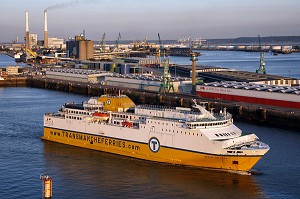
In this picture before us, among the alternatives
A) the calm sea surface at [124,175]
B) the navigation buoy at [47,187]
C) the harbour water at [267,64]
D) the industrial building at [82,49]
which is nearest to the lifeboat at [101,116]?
the calm sea surface at [124,175]

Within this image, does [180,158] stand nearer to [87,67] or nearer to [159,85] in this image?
[159,85]

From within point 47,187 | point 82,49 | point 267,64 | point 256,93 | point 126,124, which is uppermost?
point 82,49

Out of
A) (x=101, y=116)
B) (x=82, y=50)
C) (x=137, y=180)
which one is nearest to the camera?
(x=137, y=180)

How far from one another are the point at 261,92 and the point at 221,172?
21247 millimetres

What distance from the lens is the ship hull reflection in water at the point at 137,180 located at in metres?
22.7

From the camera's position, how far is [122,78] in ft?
213

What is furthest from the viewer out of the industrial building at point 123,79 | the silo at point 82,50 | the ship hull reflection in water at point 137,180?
the silo at point 82,50

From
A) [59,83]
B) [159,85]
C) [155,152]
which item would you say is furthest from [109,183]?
[59,83]

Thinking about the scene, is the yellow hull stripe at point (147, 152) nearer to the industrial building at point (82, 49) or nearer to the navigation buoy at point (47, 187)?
the navigation buoy at point (47, 187)

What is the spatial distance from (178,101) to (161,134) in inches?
921

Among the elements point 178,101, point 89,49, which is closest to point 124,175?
point 178,101

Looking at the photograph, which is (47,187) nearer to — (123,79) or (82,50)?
(123,79)

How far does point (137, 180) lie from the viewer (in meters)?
24.6

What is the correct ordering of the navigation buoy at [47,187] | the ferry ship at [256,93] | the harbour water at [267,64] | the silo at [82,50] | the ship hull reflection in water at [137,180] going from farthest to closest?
the silo at [82,50]
the harbour water at [267,64]
the ferry ship at [256,93]
the ship hull reflection in water at [137,180]
the navigation buoy at [47,187]
